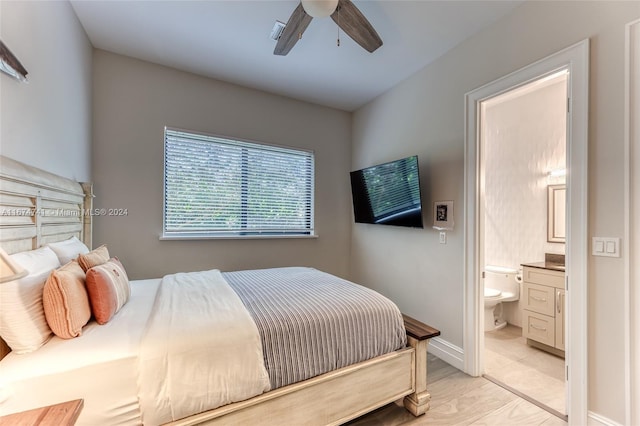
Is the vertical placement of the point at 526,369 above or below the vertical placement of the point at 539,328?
below

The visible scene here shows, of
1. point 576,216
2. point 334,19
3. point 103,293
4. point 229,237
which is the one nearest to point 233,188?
point 229,237

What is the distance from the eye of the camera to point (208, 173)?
321 cm

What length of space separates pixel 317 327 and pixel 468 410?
1.30 meters

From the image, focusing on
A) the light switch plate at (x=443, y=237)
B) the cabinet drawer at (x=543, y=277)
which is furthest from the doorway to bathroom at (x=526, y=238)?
the light switch plate at (x=443, y=237)

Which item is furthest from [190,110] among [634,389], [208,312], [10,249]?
[634,389]

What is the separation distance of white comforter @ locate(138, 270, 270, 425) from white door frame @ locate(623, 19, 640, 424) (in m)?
2.00

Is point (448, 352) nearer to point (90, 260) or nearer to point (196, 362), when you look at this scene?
point (196, 362)

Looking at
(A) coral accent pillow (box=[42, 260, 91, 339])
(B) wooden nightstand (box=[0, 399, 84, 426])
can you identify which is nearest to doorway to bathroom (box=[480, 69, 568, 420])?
(B) wooden nightstand (box=[0, 399, 84, 426])

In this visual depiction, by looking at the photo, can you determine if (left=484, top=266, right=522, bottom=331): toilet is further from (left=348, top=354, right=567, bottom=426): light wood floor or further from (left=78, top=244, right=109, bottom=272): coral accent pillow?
(left=78, top=244, right=109, bottom=272): coral accent pillow

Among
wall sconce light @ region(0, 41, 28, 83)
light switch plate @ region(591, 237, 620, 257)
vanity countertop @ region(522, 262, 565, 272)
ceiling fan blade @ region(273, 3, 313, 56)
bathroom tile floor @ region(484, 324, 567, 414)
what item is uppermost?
ceiling fan blade @ region(273, 3, 313, 56)

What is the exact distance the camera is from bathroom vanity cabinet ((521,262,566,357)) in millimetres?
2613

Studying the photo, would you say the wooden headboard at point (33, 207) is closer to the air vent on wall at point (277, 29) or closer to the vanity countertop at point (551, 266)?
the air vent on wall at point (277, 29)

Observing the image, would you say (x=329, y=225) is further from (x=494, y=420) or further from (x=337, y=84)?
(x=494, y=420)

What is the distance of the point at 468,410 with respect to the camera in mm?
1926
